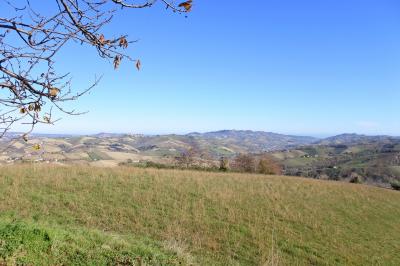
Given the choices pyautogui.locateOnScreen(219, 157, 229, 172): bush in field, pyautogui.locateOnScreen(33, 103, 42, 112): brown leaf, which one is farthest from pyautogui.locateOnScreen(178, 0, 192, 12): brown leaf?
pyautogui.locateOnScreen(219, 157, 229, 172): bush in field

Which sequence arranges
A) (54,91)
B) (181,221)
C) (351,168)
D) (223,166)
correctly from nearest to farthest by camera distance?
(54,91), (181,221), (223,166), (351,168)

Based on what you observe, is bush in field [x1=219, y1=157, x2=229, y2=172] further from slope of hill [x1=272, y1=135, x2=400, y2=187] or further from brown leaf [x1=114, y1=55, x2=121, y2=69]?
slope of hill [x1=272, y1=135, x2=400, y2=187]

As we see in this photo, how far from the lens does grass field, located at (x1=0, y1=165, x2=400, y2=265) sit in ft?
25.4

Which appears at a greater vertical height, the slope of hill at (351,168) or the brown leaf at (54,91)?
the brown leaf at (54,91)

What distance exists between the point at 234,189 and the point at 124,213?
8179mm

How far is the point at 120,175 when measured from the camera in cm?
2214

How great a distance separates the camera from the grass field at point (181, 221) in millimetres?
7750

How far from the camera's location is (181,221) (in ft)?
51.7

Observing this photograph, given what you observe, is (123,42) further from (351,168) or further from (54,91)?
(351,168)

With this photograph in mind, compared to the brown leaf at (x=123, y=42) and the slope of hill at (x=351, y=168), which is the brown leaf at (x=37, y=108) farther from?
the slope of hill at (x=351, y=168)

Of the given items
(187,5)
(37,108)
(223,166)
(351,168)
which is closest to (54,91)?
(37,108)

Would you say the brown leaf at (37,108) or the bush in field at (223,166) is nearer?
the brown leaf at (37,108)

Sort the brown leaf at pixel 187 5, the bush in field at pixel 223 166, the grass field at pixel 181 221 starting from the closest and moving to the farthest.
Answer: the brown leaf at pixel 187 5 < the grass field at pixel 181 221 < the bush in field at pixel 223 166

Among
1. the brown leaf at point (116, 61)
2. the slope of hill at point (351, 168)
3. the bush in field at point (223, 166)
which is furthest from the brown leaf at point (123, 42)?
the slope of hill at point (351, 168)
